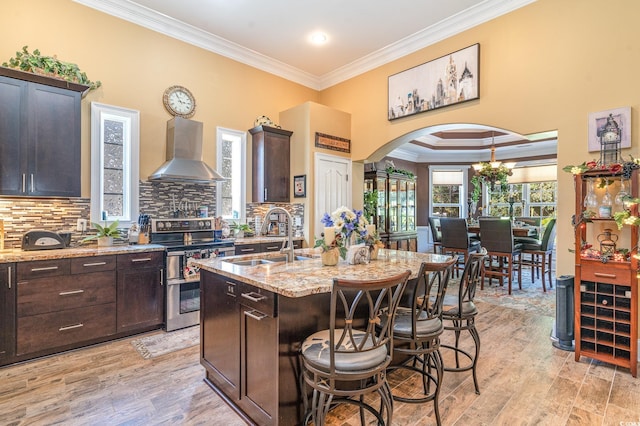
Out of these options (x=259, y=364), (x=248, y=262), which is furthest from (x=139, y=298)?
(x=259, y=364)

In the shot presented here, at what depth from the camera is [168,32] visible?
4387 millimetres

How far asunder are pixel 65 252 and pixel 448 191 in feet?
Answer: 29.0

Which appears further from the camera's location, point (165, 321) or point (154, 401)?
point (165, 321)

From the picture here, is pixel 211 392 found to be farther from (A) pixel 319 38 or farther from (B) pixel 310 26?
(A) pixel 319 38

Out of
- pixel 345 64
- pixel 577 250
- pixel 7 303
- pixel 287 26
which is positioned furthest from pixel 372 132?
pixel 7 303

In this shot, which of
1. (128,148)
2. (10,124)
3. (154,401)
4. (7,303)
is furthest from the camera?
(128,148)

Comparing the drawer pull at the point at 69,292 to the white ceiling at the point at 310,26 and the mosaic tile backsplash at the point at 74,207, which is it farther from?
the white ceiling at the point at 310,26

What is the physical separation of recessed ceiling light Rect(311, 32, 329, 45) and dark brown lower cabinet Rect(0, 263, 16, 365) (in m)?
4.25

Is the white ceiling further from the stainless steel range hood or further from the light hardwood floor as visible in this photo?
the light hardwood floor

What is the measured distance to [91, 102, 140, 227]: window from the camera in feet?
12.7

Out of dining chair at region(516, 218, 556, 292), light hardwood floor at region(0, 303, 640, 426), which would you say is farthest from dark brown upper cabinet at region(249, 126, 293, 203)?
dining chair at region(516, 218, 556, 292)

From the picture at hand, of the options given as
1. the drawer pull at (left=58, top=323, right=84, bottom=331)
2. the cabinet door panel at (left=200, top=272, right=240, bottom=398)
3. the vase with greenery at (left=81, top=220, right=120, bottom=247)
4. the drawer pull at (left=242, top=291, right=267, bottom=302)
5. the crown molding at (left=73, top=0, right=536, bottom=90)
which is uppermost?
the crown molding at (left=73, top=0, right=536, bottom=90)

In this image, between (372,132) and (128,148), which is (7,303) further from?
(372,132)

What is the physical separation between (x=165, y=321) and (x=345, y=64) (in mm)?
4618
